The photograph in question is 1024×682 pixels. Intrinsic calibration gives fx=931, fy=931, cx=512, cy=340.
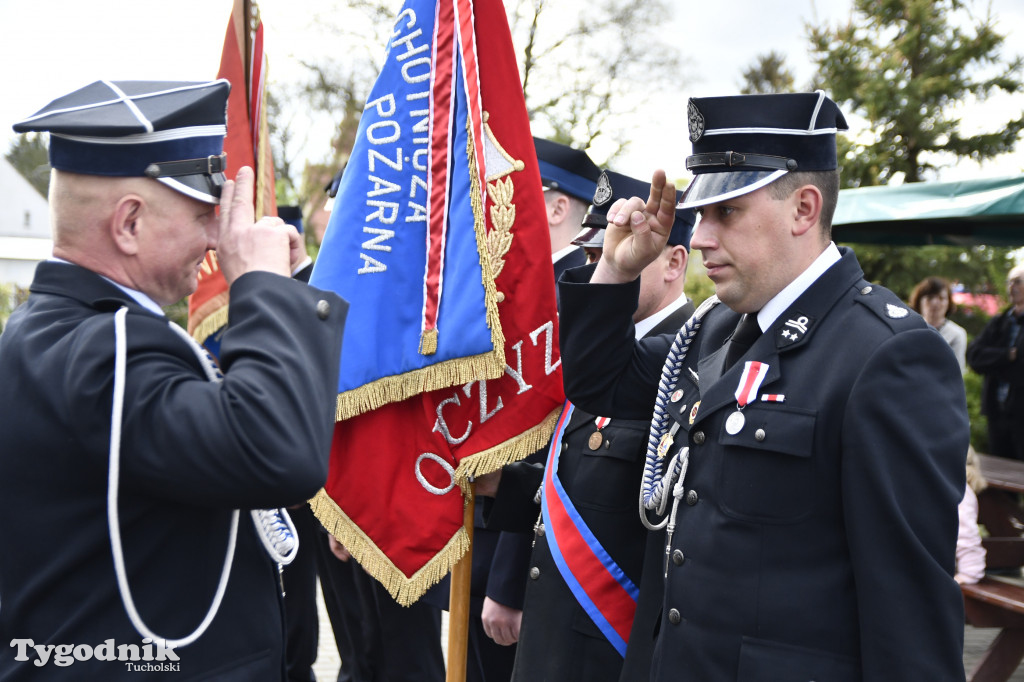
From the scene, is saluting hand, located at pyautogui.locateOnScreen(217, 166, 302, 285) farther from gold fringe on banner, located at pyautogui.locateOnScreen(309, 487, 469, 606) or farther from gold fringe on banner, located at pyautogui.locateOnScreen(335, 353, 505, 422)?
gold fringe on banner, located at pyautogui.locateOnScreen(309, 487, 469, 606)

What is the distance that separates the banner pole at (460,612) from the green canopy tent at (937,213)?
385 centimetres

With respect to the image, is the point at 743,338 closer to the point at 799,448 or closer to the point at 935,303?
the point at 799,448

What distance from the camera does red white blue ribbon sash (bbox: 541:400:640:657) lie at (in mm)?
2553

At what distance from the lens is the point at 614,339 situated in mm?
2545

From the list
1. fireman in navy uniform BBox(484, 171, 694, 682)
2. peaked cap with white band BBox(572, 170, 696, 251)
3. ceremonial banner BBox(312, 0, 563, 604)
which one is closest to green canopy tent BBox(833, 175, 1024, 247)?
peaked cap with white band BBox(572, 170, 696, 251)

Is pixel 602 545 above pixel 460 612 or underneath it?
above

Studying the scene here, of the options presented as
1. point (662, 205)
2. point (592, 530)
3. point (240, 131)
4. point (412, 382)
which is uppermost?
point (240, 131)

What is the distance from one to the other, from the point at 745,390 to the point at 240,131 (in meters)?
2.91

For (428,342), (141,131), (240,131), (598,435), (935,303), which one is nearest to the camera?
(141,131)

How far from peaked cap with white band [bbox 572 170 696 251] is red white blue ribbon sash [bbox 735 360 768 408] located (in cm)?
102

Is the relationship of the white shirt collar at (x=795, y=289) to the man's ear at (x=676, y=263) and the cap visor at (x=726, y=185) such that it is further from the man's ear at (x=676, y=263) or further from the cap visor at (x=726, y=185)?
the man's ear at (x=676, y=263)

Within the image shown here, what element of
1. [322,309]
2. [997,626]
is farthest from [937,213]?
[322,309]

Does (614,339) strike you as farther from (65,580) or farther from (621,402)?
(65,580)

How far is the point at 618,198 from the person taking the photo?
9.86 feet
